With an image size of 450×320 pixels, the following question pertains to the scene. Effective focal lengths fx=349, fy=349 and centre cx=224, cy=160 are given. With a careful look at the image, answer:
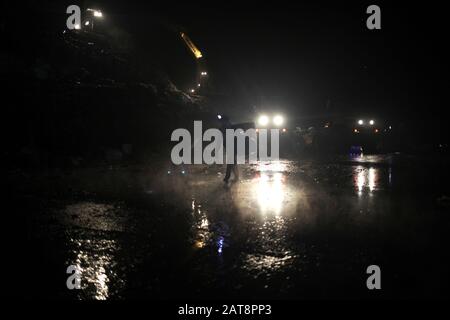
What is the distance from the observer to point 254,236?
16.6 feet

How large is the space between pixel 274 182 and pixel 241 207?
11.1 ft

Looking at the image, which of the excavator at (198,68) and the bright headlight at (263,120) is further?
the excavator at (198,68)

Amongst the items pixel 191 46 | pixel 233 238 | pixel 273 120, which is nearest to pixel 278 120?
pixel 273 120

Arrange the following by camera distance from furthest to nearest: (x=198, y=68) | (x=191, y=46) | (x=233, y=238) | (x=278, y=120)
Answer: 1. (x=198, y=68)
2. (x=191, y=46)
3. (x=278, y=120)
4. (x=233, y=238)

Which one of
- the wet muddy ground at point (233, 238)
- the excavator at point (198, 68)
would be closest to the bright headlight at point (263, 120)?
the excavator at point (198, 68)

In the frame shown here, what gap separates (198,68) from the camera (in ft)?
122

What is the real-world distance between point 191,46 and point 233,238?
33369 mm

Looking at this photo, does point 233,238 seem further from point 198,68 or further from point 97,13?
point 198,68

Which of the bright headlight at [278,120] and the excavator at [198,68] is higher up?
the excavator at [198,68]

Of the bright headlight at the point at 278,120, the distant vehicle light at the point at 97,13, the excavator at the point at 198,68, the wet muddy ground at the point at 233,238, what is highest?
the distant vehicle light at the point at 97,13

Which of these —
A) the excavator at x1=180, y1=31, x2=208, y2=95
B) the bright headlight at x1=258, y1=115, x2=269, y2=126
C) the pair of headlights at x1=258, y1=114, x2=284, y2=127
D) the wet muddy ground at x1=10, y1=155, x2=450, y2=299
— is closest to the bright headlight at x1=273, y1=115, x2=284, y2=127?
the pair of headlights at x1=258, y1=114, x2=284, y2=127

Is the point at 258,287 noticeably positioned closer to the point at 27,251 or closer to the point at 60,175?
the point at 27,251

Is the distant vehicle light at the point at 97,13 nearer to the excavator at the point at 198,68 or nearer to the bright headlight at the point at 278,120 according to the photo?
the excavator at the point at 198,68

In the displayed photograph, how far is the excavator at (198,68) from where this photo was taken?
114 feet
